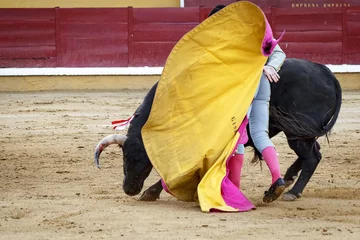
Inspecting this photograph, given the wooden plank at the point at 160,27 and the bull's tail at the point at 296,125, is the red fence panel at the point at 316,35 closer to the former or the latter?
the wooden plank at the point at 160,27

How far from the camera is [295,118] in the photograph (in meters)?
5.37

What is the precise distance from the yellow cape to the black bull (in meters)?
0.17

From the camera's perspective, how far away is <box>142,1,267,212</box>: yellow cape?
16.1 feet

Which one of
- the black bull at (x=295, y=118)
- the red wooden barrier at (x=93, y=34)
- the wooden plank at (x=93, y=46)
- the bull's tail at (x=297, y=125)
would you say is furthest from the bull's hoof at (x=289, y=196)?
the wooden plank at (x=93, y=46)

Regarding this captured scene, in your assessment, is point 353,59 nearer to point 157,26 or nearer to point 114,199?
point 157,26

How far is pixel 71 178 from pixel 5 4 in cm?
863

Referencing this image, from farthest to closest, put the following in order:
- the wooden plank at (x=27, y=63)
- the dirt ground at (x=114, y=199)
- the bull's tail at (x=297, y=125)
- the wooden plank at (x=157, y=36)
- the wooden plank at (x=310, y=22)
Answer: the wooden plank at (x=310, y=22)
the wooden plank at (x=157, y=36)
the wooden plank at (x=27, y=63)
the bull's tail at (x=297, y=125)
the dirt ground at (x=114, y=199)

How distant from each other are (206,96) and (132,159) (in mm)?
545

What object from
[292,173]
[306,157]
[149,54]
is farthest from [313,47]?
[306,157]

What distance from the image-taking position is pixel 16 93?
12.8m

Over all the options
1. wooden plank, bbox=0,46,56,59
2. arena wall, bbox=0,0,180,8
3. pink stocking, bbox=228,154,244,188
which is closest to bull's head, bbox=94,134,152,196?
pink stocking, bbox=228,154,244,188

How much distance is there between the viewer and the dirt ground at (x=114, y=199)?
4297mm

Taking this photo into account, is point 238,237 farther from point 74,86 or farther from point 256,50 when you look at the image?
point 74,86

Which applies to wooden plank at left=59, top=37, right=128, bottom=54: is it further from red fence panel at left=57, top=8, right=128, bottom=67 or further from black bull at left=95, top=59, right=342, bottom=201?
black bull at left=95, top=59, right=342, bottom=201
